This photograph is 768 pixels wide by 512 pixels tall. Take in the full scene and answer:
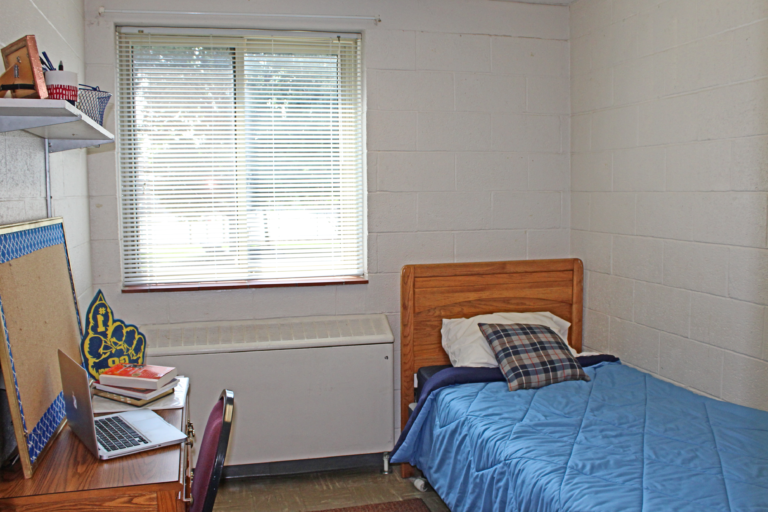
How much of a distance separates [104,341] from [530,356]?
1.78m

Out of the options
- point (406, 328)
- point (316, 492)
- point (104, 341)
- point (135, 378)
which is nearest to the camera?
point (135, 378)

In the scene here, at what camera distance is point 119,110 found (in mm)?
Answer: 2998

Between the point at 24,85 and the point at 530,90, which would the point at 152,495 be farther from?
the point at 530,90

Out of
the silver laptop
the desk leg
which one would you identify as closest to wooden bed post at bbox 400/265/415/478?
the silver laptop

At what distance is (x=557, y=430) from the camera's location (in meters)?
2.27

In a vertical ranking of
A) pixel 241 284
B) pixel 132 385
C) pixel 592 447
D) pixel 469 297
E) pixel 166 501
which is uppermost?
pixel 241 284

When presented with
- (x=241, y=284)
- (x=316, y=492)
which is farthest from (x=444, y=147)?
(x=316, y=492)

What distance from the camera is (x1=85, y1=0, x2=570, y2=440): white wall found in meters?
3.13

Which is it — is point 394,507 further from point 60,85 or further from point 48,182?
point 60,85

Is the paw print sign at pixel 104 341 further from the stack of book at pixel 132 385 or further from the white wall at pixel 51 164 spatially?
the white wall at pixel 51 164

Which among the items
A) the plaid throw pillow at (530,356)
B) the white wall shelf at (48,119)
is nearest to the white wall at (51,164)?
the white wall shelf at (48,119)

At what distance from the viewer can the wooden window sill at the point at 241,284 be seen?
3.03 metres

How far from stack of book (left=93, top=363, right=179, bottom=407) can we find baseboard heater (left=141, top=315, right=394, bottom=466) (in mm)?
903

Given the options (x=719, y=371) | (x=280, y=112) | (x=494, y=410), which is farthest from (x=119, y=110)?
(x=719, y=371)
